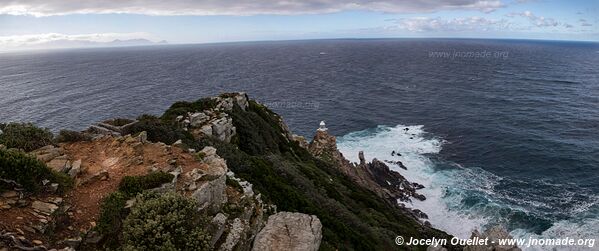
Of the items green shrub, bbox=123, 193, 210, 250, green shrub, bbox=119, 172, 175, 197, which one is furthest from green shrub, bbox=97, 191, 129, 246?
green shrub, bbox=123, 193, 210, 250

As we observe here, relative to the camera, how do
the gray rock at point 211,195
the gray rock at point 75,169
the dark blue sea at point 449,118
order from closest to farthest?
the gray rock at point 211,195
the gray rock at point 75,169
the dark blue sea at point 449,118

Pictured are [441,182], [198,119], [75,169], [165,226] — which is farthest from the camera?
[441,182]

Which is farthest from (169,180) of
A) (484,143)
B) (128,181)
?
(484,143)

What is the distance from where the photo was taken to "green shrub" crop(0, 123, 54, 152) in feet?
61.8

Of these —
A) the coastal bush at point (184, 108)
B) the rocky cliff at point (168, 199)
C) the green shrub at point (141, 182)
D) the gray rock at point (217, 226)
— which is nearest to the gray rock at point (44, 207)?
the rocky cliff at point (168, 199)

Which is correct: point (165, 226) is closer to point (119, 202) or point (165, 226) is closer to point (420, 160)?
point (119, 202)

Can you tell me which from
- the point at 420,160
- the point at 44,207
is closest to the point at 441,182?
the point at 420,160

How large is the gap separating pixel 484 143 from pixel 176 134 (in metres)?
60.2

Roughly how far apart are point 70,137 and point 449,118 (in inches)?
3203

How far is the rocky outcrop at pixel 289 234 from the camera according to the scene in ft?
50.4

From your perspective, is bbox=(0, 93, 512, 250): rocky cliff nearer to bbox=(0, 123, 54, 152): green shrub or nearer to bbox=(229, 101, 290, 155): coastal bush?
bbox=(0, 123, 54, 152): green shrub

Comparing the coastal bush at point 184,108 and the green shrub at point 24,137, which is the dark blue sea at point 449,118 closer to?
the coastal bush at point 184,108

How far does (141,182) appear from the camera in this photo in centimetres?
1598

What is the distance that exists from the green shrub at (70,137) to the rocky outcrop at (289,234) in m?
12.5
